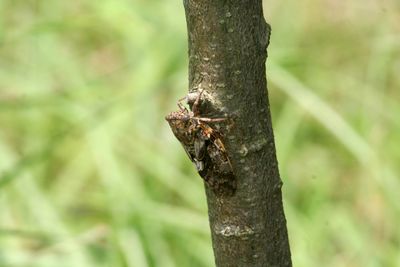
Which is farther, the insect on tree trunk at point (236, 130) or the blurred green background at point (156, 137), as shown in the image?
the blurred green background at point (156, 137)

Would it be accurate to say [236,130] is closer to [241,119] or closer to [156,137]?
[241,119]

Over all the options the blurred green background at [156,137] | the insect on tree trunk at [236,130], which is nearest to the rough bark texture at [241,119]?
the insect on tree trunk at [236,130]

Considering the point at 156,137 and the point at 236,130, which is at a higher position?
the point at 156,137

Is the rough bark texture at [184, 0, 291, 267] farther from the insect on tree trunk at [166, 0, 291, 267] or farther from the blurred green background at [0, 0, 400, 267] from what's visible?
the blurred green background at [0, 0, 400, 267]

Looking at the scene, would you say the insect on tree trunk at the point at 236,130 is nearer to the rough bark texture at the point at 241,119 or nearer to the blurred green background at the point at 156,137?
the rough bark texture at the point at 241,119

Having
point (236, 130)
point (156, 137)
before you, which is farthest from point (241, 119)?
point (156, 137)

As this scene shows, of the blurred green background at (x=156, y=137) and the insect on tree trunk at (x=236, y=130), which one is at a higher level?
the blurred green background at (x=156, y=137)

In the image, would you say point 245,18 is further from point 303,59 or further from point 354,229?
point 303,59
